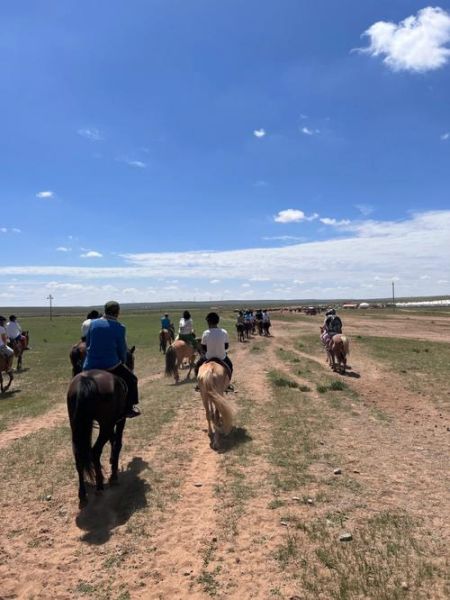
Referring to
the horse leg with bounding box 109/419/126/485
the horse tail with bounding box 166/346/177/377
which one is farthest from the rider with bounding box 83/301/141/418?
the horse tail with bounding box 166/346/177/377

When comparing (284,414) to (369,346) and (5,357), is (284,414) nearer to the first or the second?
(5,357)

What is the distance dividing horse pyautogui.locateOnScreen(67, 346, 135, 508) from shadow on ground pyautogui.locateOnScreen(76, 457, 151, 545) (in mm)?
160

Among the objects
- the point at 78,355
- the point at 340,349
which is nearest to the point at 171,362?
the point at 78,355

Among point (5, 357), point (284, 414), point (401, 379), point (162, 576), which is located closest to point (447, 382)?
point (401, 379)

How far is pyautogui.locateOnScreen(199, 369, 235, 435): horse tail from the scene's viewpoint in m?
8.81

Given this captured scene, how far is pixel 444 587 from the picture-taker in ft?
13.6

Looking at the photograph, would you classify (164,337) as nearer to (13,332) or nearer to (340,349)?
(13,332)

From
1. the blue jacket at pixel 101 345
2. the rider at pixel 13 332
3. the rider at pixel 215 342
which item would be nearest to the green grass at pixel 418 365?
the rider at pixel 215 342

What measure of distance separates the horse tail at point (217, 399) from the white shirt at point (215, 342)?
87 centimetres

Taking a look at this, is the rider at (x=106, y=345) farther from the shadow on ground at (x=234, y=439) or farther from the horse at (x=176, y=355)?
the horse at (x=176, y=355)

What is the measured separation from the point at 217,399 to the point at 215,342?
1469 mm

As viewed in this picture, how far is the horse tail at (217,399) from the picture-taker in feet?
28.9

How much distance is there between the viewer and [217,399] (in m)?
8.83

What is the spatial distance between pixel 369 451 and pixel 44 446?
621 cm
